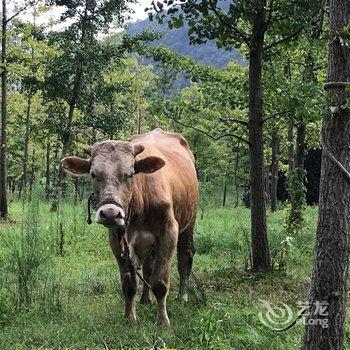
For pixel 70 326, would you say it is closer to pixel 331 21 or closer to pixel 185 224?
pixel 185 224

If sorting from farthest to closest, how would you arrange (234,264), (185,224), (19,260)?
(234,264) → (185,224) → (19,260)

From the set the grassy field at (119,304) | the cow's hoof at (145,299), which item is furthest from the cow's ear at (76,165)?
the cow's hoof at (145,299)

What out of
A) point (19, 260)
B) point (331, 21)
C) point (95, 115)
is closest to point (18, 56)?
point (95, 115)

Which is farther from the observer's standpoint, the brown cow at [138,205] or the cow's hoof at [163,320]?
the cow's hoof at [163,320]

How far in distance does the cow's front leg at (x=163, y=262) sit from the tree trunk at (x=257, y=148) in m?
1.93

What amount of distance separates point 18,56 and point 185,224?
1116 cm

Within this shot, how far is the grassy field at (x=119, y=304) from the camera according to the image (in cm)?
467

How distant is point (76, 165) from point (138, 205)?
2.43 ft

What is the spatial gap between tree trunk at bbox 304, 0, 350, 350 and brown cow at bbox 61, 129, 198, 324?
193 cm

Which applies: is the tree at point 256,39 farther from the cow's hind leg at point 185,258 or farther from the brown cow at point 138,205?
the brown cow at point 138,205

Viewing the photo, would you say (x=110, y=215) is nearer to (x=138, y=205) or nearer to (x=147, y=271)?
(x=138, y=205)

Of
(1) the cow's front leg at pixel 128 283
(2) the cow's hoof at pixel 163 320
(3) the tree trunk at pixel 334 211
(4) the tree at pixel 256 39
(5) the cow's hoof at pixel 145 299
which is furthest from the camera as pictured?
(4) the tree at pixel 256 39

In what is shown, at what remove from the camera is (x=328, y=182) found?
3223 millimetres

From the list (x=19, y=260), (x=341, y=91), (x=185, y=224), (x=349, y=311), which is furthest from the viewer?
(x=185, y=224)
